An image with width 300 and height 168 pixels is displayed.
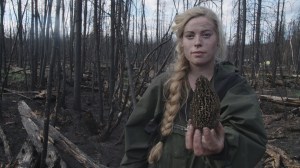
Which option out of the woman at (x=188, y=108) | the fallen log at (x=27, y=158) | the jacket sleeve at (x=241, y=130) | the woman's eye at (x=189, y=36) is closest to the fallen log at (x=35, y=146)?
the fallen log at (x=27, y=158)

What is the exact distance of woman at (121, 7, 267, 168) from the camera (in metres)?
1.67

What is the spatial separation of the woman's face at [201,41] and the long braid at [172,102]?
93 millimetres

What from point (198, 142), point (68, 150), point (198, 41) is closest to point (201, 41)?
point (198, 41)

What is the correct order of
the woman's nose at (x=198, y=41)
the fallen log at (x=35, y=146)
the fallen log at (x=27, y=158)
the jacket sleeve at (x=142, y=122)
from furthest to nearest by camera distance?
1. the fallen log at (x=27, y=158)
2. the fallen log at (x=35, y=146)
3. the jacket sleeve at (x=142, y=122)
4. the woman's nose at (x=198, y=41)

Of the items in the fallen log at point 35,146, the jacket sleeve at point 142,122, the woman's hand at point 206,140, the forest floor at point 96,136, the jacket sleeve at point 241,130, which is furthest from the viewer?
the forest floor at point 96,136

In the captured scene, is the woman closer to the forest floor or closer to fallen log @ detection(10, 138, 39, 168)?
fallen log @ detection(10, 138, 39, 168)

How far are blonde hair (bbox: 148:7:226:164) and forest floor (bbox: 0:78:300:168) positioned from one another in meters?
4.31

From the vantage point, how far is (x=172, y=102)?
76.5 inches

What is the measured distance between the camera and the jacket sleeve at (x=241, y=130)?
161 centimetres

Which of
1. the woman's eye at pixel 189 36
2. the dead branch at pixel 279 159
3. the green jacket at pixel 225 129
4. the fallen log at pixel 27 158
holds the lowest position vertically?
the dead branch at pixel 279 159

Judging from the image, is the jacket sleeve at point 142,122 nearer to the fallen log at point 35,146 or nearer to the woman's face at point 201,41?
the woman's face at point 201,41

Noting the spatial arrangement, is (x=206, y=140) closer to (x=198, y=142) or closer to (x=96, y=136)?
(x=198, y=142)

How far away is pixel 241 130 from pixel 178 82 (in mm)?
463

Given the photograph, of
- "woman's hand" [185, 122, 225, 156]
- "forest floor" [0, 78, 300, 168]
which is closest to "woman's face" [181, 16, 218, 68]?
"woman's hand" [185, 122, 225, 156]
